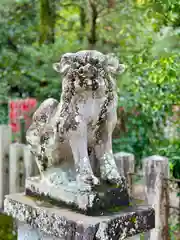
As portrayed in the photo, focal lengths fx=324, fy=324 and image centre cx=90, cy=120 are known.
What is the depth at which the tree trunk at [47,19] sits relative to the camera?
567 cm

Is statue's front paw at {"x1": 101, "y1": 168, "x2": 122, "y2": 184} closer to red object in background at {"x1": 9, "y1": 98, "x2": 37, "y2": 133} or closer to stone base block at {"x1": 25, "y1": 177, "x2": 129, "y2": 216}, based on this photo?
stone base block at {"x1": 25, "y1": 177, "x2": 129, "y2": 216}

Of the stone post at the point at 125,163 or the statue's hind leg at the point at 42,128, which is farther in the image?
the stone post at the point at 125,163

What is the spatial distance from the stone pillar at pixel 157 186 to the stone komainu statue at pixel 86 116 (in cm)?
83

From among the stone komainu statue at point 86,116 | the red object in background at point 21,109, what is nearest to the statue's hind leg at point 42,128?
the stone komainu statue at point 86,116

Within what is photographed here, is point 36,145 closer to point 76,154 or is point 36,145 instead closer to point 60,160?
point 60,160

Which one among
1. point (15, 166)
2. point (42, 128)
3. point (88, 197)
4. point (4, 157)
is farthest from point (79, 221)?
point (4, 157)

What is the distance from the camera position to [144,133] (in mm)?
4930

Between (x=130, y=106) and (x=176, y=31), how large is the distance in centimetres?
151

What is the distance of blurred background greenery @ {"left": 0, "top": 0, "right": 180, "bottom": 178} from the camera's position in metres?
3.39

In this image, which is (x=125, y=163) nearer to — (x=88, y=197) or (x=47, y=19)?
(x=88, y=197)

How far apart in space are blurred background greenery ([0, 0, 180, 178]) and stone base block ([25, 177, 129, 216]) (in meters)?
1.39

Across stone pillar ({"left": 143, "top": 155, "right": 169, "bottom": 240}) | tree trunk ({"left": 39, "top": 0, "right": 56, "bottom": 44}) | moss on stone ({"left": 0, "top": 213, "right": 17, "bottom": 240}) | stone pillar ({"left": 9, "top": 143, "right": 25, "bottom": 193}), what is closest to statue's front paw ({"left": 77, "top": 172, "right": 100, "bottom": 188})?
stone pillar ({"left": 143, "top": 155, "right": 169, "bottom": 240})

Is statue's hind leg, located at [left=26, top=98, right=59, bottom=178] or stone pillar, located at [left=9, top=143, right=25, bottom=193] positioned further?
stone pillar, located at [left=9, top=143, right=25, bottom=193]

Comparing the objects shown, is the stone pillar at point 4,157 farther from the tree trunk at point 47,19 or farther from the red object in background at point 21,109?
the tree trunk at point 47,19
